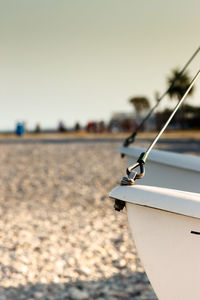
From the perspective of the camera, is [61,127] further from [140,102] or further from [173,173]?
[173,173]

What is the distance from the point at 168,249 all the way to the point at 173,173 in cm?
124

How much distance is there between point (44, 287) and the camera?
168 inches

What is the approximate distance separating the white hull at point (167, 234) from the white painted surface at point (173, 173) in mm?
1075

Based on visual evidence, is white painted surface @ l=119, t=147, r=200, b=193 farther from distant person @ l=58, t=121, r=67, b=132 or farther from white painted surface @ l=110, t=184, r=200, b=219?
distant person @ l=58, t=121, r=67, b=132

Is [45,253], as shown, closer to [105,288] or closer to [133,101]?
[105,288]

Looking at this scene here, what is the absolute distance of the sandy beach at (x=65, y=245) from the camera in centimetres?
428

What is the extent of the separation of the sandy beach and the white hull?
1733 millimetres

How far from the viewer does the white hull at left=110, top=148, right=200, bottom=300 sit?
2248mm

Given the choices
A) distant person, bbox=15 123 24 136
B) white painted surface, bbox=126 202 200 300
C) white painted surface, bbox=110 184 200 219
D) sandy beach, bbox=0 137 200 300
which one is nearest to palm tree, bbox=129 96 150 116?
distant person, bbox=15 123 24 136

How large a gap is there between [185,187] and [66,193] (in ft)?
18.7

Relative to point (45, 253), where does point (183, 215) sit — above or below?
above

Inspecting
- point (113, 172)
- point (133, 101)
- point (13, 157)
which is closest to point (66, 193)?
point (113, 172)

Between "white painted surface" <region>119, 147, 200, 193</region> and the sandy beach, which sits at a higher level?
"white painted surface" <region>119, 147, 200, 193</region>

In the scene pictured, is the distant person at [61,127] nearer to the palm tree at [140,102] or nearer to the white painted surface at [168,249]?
the palm tree at [140,102]
